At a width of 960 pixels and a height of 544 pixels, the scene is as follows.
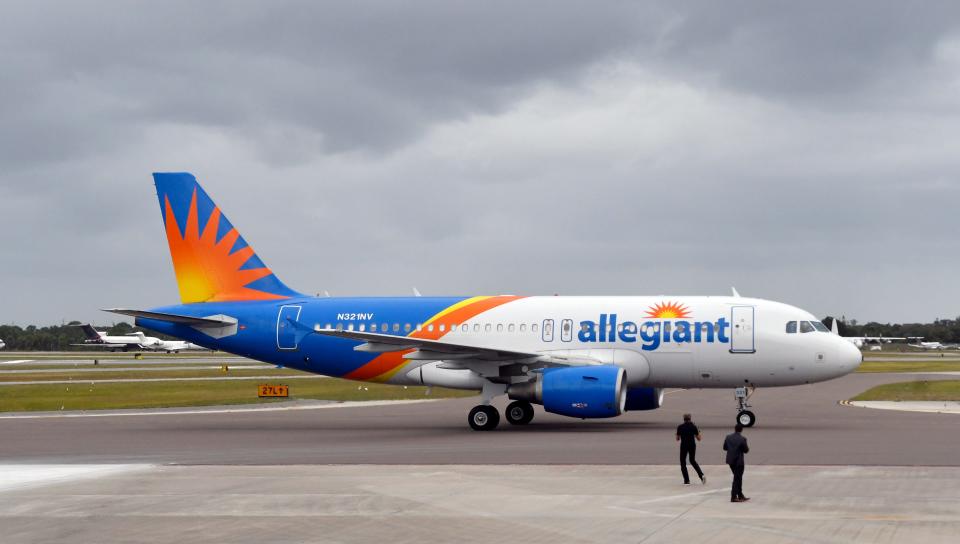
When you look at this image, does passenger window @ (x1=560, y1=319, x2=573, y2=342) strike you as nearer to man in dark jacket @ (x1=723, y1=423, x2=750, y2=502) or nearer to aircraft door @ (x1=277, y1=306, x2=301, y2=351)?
aircraft door @ (x1=277, y1=306, x2=301, y2=351)

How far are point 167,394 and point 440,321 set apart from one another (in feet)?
85.2

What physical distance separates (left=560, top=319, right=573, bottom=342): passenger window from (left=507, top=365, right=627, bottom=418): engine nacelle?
8.18 feet

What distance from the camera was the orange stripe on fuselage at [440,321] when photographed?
3866 centimetres

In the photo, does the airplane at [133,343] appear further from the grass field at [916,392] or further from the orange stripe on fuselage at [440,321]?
the orange stripe on fuselage at [440,321]

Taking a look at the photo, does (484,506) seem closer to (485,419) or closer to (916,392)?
(485,419)

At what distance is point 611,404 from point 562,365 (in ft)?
9.59

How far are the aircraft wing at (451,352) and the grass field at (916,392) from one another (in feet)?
72.6

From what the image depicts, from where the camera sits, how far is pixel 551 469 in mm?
24500

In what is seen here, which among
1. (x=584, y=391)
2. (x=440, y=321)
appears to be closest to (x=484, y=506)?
(x=584, y=391)

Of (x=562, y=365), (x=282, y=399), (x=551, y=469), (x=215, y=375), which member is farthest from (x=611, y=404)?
(x=215, y=375)

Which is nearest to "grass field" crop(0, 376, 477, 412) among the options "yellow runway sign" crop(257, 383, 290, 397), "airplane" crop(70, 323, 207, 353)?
"yellow runway sign" crop(257, 383, 290, 397)

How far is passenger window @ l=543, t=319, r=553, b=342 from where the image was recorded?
37625 mm

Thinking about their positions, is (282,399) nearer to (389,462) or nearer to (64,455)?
(64,455)

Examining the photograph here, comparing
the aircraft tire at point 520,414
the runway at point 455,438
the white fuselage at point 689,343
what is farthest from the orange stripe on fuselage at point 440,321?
the aircraft tire at point 520,414
